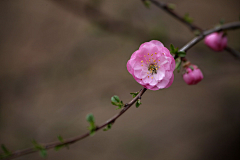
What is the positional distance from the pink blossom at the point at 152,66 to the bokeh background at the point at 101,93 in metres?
1.28

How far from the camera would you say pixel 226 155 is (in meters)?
2.01

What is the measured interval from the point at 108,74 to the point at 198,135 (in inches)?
53.6

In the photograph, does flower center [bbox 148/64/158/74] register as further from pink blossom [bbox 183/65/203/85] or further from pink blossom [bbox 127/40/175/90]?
pink blossom [bbox 183/65/203/85]

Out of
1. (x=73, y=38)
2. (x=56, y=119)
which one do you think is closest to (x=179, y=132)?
(x=56, y=119)

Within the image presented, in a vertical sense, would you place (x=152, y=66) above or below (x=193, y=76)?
above

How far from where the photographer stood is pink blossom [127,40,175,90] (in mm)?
617

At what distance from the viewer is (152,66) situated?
0.73 m

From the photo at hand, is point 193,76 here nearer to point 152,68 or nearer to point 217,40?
point 152,68

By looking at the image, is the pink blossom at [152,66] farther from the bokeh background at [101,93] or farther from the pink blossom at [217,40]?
the bokeh background at [101,93]

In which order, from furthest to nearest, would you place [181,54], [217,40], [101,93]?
[101,93] < [217,40] < [181,54]

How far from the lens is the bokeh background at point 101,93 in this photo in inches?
81.5

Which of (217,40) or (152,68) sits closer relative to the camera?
(152,68)

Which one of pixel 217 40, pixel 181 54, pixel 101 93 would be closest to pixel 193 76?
pixel 181 54

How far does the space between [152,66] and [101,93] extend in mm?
1485
